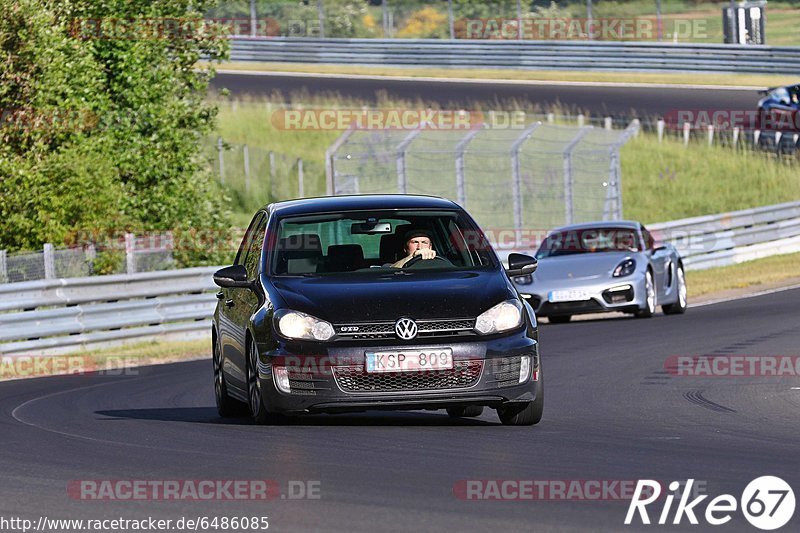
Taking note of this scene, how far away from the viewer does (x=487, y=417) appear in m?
11.2

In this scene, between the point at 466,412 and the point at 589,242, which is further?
the point at 589,242

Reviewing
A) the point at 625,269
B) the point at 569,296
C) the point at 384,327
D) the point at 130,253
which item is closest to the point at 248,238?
the point at 384,327

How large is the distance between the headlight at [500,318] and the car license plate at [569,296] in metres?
10.9

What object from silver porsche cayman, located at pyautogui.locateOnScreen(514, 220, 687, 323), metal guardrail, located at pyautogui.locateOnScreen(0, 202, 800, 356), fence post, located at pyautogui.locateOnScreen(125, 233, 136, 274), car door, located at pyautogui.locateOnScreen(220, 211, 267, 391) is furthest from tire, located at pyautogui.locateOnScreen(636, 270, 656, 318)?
car door, located at pyautogui.locateOnScreen(220, 211, 267, 391)

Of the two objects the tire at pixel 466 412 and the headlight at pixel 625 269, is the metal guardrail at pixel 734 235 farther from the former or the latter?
the tire at pixel 466 412

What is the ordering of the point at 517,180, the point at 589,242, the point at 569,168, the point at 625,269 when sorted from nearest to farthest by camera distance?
1. the point at 625,269
2. the point at 589,242
3. the point at 517,180
4. the point at 569,168

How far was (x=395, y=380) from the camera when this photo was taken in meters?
9.71

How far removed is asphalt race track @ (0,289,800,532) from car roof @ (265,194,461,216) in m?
1.37

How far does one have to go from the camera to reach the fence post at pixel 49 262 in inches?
818

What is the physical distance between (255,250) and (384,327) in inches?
75.2

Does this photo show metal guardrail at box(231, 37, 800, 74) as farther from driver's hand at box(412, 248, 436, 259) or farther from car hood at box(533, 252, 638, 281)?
driver's hand at box(412, 248, 436, 259)

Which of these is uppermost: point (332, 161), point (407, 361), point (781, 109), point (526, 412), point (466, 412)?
point (407, 361)

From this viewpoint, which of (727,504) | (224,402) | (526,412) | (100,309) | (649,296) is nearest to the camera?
(727,504)

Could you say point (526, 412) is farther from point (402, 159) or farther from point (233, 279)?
A: point (402, 159)
